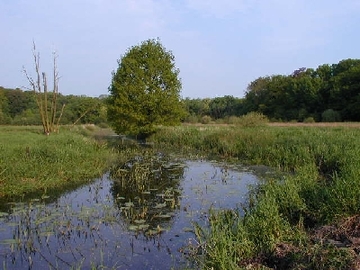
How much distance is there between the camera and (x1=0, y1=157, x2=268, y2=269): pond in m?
6.52

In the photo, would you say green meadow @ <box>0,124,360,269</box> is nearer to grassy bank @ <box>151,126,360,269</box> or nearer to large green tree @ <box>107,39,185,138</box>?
grassy bank @ <box>151,126,360,269</box>

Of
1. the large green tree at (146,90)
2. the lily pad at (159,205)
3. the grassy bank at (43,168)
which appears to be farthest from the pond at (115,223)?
the large green tree at (146,90)

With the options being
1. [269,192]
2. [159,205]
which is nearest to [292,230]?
[269,192]

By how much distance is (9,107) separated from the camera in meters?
72.8

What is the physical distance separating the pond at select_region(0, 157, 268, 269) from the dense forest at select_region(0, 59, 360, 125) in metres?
33.1

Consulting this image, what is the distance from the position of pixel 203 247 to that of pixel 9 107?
7585 centimetres

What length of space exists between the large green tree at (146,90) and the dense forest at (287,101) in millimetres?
12932

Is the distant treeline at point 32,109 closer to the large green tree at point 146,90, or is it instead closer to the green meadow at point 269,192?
the large green tree at point 146,90

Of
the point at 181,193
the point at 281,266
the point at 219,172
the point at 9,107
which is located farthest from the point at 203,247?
the point at 9,107

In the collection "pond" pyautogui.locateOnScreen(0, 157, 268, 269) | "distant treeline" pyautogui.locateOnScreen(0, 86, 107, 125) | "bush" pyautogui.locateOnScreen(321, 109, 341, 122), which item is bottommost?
"pond" pyautogui.locateOnScreen(0, 157, 268, 269)

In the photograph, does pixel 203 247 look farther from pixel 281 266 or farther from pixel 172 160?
pixel 172 160

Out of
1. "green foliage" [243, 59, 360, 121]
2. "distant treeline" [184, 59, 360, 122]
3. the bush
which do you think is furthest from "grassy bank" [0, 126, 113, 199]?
"green foliage" [243, 59, 360, 121]

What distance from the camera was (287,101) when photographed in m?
61.3

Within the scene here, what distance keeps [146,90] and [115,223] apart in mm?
23632
